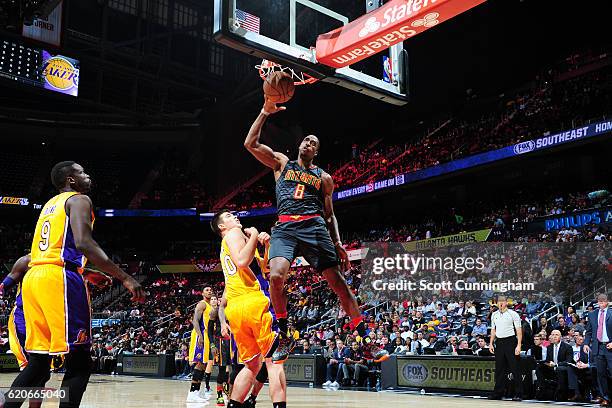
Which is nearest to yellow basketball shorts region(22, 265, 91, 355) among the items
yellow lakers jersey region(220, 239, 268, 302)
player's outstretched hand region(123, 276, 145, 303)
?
player's outstretched hand region(123, 276, 145, 303)

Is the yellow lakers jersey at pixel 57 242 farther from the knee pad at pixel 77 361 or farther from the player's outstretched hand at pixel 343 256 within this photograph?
the player's outstretched hand at pixel 343 256

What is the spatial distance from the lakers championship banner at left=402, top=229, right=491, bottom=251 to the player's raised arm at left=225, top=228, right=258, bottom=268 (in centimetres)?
1471

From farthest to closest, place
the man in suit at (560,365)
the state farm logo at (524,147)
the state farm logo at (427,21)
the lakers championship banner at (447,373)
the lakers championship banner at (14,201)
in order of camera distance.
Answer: the lakers championship banner at (14,201) → the state farm logo at (524,147) → the lakers championship banner at (447,373) → the man in suit at (560,365) → the state farm logo at (427,21)

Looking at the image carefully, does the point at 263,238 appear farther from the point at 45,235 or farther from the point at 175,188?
the point at 175,188

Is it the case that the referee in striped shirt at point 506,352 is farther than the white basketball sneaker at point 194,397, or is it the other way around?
the referee in striped shirt at point 506,352

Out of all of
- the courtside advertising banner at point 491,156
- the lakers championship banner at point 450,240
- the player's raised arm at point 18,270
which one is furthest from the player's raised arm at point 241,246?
the courtside advertising banner at point 491,156

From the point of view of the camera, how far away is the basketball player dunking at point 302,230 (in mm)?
4910

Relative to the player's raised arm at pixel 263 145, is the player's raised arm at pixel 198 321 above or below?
below

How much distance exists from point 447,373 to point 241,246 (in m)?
7.56

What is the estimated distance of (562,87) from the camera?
71.7ft

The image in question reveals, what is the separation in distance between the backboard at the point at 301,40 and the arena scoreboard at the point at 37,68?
12617 millimetres

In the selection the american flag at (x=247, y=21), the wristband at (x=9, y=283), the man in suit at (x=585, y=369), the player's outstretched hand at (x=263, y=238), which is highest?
the american flag at (x=247, y=21)

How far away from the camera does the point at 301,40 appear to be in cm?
879

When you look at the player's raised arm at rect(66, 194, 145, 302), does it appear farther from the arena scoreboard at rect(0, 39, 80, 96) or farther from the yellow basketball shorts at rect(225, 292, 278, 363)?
the arena scoreboard at rect(0, 39, 80, 96)
